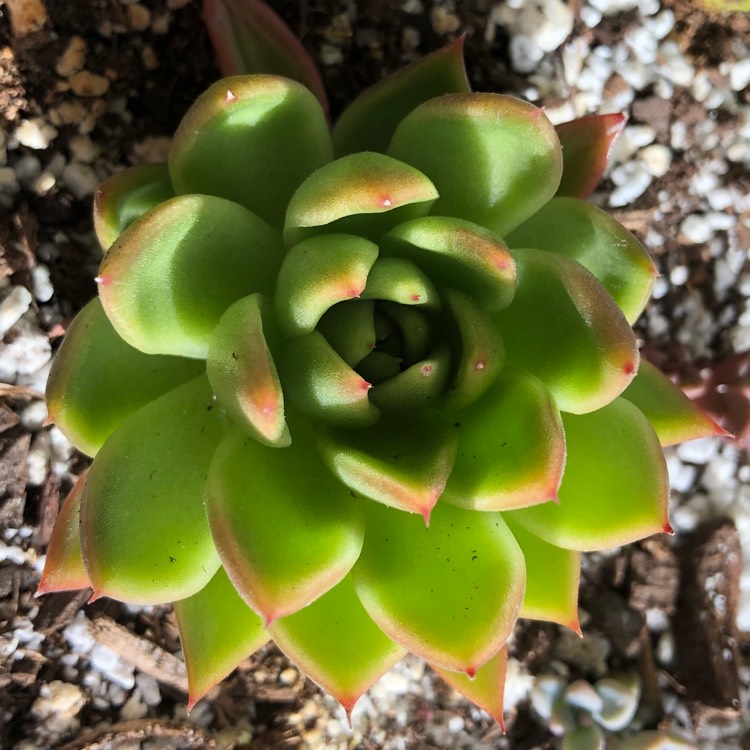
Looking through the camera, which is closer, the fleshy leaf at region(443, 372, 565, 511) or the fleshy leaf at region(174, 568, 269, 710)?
the fleshy leaf at region(443, 372, 565, 511)

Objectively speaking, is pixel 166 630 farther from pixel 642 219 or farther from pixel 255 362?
pixel 642 219

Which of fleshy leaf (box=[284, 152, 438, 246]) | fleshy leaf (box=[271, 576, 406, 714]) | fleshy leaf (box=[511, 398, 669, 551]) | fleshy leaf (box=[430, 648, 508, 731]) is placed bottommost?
fleshy leaf (box=[430, 648, 508, 731])

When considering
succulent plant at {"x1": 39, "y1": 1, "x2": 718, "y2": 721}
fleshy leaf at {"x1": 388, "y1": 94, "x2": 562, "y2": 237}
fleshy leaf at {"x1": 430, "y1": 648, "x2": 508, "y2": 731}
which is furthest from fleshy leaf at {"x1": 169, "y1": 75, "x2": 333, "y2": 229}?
fleshy leaf at {"x1": 430, "y1": 648, "x2": 508, "y2": 731}

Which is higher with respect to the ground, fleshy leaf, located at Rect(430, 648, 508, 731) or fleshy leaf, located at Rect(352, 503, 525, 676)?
fleshy leaf, located at Rect(352, 503, 525, 676)

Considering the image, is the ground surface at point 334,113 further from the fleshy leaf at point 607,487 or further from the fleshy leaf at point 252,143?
the fleshy leaf at point 607,487

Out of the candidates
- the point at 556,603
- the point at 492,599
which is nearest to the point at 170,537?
the point at 492,599

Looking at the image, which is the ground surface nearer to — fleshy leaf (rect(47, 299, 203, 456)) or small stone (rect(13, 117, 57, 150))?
small stone (rect(13, 117, 57, 150))

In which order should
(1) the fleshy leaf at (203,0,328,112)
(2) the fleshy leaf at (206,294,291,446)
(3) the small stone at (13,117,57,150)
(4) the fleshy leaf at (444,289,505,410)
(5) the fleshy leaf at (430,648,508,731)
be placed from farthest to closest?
(3) the small stone at (13,117,57,150) < (1) the fleshy leaf at (203,0,328,112) < (5) the fleshy leaf at (430,648,508,731) < (4) the fleshy leaf at (444,289,505,410) < (2) the fleshy leaf at (206,294,291,446)
